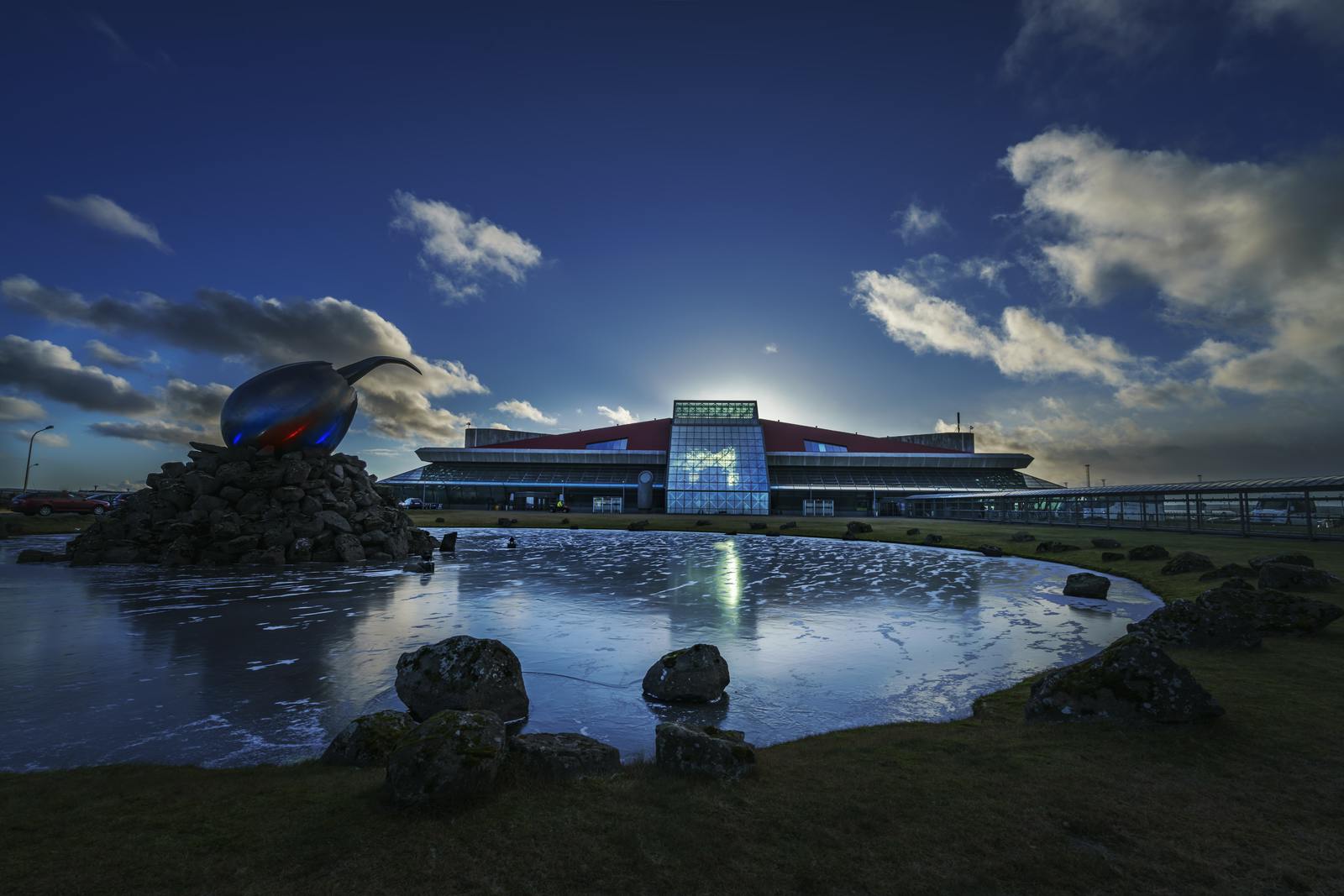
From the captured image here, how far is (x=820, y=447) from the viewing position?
108562mm

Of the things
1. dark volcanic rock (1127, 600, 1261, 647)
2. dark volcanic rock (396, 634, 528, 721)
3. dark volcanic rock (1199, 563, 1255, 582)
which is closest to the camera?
dark volcanic rock (396, 634, 528, 721)

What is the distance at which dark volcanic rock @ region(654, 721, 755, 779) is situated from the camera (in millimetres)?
5559

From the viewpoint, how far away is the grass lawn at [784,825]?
3969 millimetres

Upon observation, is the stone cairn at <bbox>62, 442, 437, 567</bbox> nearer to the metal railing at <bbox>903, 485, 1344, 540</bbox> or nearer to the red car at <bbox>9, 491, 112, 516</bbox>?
the red car at <bbox>9, 491, 112, 516</bbox>

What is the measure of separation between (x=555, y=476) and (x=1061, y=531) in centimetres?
7433

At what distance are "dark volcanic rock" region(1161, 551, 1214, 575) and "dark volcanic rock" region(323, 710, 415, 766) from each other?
23745 millimetres

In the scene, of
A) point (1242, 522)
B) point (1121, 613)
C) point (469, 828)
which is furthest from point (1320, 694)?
point (1242, 522)

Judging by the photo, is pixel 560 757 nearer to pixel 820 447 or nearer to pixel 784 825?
pixel 784 825

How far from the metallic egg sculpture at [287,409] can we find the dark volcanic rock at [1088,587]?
31.4 meters

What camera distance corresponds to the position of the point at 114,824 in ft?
15.5

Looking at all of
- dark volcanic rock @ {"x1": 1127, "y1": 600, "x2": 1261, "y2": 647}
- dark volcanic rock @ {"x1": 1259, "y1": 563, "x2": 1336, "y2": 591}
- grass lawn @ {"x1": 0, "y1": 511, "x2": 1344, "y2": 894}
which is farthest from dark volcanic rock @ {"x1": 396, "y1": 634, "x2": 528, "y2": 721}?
dark volcanic rock @ {"x1": 1259, "y1": 563, "x2": 1336, "y2": 591}

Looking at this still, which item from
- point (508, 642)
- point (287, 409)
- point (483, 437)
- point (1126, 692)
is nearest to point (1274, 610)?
point (1126, 692)

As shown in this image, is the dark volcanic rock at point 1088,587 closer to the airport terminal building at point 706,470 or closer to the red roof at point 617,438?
the airport terminal building at point 706,470

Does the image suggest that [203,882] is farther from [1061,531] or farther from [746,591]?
[1061,531]
